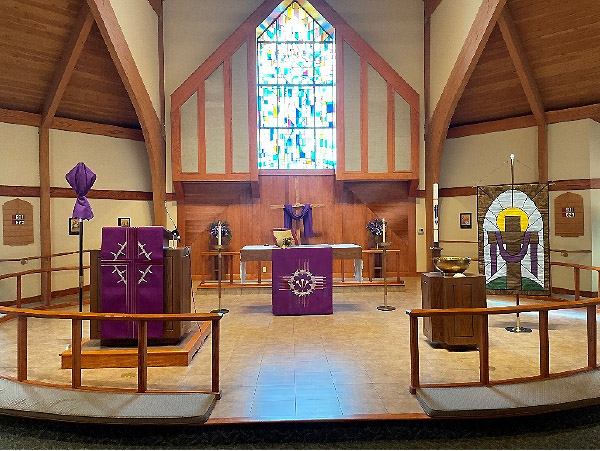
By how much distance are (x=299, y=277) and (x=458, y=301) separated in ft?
9.42

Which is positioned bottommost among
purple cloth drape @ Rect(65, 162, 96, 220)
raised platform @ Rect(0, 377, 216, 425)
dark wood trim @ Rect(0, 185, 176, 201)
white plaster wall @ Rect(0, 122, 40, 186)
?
raised platform @ Rect(0, 377, 216, 425)

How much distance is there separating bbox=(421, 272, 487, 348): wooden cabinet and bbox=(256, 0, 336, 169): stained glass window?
6631 mm

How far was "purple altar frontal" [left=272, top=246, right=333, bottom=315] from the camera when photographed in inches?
305

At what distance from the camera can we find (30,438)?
3.60 m

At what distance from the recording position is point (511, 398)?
3740 millimetres

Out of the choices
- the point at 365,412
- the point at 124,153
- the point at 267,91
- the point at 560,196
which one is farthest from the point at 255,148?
the point at 365,412

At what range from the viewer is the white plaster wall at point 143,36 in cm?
921

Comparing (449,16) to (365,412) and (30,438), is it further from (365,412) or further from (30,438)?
(30,438)

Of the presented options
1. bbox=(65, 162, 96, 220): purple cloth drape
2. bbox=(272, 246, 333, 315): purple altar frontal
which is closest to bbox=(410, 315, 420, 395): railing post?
bbox=(272, 246, 333, 315): purple altar frontal

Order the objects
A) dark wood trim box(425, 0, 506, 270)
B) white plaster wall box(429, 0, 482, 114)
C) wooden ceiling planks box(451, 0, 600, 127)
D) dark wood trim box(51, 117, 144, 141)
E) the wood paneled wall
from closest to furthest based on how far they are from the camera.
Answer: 1. wooden ceiling planks box(451, 0, 600, 127)
2. dark wood trim box(425, 0, 506, 270)
3. white plaster wall box(429, 0, 482, 114)
4. dark wood trim box(51, 117, 144, 141)
5. the wood paneled wall

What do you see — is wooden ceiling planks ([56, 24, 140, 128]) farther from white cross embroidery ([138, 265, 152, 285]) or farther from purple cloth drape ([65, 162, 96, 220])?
white cross embroidery ([138, 265, 152, 285])

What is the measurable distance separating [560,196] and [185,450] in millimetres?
9047

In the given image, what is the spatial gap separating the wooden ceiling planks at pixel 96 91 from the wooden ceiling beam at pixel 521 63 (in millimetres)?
7348

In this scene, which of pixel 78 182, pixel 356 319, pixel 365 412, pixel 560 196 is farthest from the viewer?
pixel 560 196
